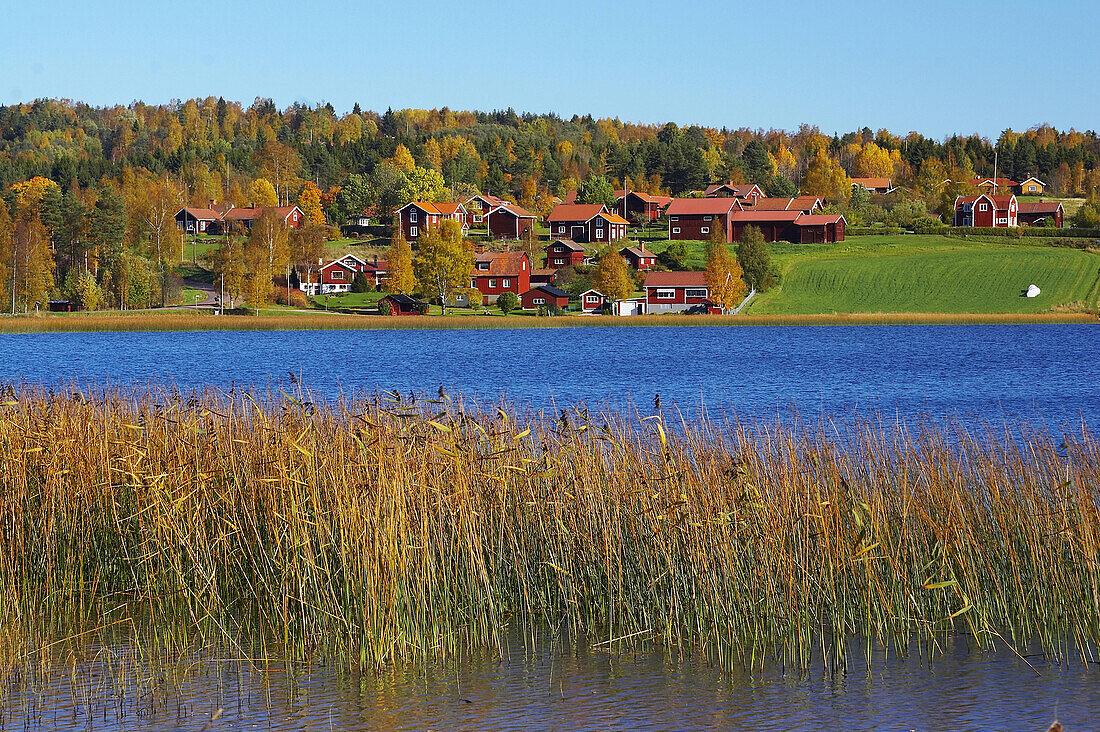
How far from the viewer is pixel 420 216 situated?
12738cm

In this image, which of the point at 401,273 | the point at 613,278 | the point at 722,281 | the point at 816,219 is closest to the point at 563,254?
the point at 613,278

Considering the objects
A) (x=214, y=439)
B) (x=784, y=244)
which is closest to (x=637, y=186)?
(x=784, y=244)

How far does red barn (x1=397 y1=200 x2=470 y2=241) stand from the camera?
12681 centimetres

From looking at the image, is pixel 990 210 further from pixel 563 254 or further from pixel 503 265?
pixel 503 265

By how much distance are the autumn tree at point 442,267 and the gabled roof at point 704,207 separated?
3367 cm

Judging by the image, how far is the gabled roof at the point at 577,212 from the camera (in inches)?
4833

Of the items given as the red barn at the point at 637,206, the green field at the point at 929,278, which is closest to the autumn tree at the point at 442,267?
the green field at the point at 929,278

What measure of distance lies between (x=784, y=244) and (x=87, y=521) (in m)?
109

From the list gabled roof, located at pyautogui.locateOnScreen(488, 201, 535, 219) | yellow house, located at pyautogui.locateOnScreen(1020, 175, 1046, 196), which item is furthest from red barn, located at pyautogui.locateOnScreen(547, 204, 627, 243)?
yellow house, located at pyautogui.locateOnScreen(1020, 175, 1046, 196)

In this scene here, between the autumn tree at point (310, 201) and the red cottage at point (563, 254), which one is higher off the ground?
the autumn tree at point (310, 201)

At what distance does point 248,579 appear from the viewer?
10094 mm

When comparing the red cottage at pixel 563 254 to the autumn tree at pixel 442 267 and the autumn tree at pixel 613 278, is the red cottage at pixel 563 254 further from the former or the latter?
the autumn tree at pixel 442 267

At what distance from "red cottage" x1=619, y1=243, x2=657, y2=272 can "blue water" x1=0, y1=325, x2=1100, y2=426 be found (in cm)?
2530

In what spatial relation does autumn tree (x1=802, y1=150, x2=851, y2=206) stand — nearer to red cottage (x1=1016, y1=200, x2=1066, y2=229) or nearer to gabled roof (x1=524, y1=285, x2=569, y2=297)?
red cottage (x1=1016, y1=200, x2=1066, y2=229)
